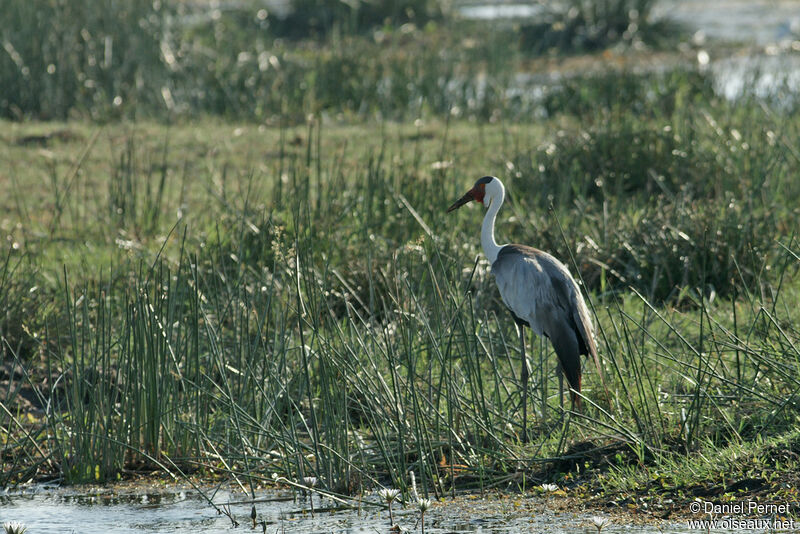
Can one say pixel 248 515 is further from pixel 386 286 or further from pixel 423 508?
pixel 386 286

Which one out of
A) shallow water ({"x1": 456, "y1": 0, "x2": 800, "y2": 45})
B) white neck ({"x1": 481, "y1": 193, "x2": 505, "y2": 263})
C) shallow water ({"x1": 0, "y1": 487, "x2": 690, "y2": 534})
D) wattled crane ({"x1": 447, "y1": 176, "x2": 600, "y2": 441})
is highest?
shallow water ({"x1": 456, "y1": 0, "x2": 800, "y2": 45})

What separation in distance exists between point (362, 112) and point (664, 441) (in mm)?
6862

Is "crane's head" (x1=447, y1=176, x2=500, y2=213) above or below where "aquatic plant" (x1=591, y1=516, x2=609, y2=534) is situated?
above

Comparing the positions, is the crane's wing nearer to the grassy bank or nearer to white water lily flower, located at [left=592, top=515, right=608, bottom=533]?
the grassy bank

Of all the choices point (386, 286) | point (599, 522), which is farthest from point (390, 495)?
point (386, 286)

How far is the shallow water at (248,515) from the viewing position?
334 centimetres

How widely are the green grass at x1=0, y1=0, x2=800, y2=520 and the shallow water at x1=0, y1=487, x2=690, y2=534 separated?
0.12m

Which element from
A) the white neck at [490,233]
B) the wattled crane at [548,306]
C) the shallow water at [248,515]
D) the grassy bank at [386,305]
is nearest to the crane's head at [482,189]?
the white neck at [490,233]

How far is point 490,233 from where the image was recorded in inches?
188

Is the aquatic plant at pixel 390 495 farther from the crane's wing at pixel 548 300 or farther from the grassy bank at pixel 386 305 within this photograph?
the crane's wing at pixel 548 300

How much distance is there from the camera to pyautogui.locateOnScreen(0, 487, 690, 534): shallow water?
334 cm

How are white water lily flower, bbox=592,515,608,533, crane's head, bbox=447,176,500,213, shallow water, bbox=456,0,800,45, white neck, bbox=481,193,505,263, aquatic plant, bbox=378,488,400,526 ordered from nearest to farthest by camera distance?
white water lily flower, bbox=592,515,608,533 < aquatic plant, bbox=378,488,400,526 < white neck, bbox=481,193,505,263 < crane's head, bbox=447,176,500,213 < shallow water, bbox=456,0,800,45

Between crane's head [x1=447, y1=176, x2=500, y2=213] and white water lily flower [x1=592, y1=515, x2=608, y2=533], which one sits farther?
crane's head [x1=447, y1=176, x2=500, y2=213]

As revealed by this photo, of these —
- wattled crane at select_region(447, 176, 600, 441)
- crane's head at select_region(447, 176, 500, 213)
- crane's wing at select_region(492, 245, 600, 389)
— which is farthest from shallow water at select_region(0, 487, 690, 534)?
crane's head at select_region(447, 176, 500, 213)
